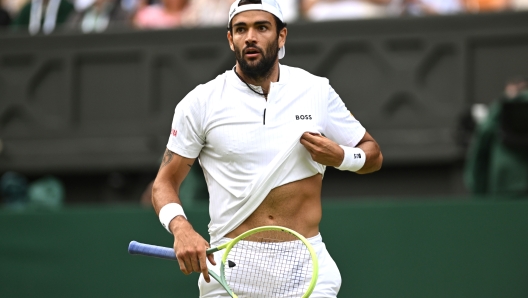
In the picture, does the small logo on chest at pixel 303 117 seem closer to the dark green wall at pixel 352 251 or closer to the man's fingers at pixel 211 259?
the man's fingers at pixel 211 259

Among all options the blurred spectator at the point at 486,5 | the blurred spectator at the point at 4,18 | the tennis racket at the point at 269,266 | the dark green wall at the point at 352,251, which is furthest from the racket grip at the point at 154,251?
the blurred spectator at the point at 4,18

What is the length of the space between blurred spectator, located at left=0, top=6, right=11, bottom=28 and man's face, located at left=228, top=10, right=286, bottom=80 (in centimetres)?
727

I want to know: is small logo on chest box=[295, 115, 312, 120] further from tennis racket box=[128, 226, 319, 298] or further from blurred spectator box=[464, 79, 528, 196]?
blurred spectator box=[464, 79, 528, 196]

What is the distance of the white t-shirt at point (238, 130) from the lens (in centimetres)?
512

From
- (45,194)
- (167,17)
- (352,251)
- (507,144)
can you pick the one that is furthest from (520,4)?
(45,194)

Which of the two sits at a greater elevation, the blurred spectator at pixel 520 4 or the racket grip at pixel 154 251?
the blurred spectator at pixel 520 4

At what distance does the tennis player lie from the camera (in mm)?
5074

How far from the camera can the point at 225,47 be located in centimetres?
1052

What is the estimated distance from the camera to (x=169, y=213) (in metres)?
5.01

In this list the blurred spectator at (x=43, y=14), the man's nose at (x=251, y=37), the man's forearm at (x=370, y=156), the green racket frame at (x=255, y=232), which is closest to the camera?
the green racket frame at (x=255, y=232)

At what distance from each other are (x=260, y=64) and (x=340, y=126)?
1.89 ft

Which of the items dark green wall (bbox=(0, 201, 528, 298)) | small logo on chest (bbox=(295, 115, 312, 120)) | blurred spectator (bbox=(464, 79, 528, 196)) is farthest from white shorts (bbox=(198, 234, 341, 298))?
blurred spectator (bbox=(464, 79, 528, 196))

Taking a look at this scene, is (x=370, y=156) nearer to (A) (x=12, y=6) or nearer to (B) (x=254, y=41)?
(B) (x=254, y=41)

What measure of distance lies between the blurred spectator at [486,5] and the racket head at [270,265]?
5858 mm
